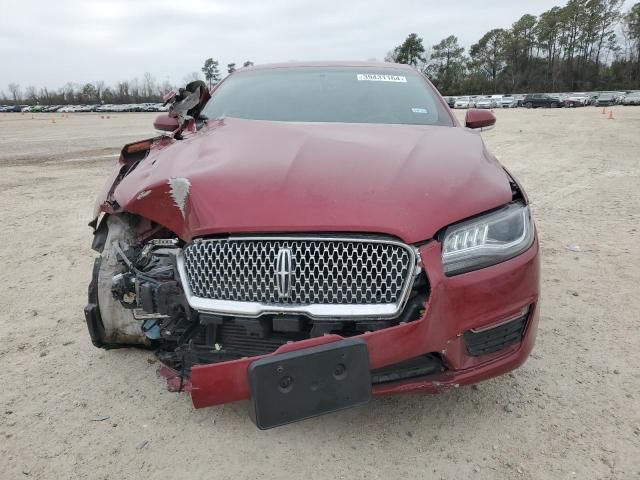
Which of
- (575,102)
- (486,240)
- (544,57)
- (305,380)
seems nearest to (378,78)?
(486,240)

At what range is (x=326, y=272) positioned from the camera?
1924mm

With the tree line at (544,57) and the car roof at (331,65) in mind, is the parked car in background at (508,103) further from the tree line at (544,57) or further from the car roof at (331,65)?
the car roof at (331,65)

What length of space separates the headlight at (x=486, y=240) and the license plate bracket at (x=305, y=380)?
486mm

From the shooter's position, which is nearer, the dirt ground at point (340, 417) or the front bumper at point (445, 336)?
the front bumper at point (445, 336)

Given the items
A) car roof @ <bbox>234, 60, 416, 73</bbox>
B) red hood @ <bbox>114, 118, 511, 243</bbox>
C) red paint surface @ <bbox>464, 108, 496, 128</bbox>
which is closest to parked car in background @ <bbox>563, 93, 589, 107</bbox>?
car roof @ <bbox>234, 60, 416, 73</bbox>

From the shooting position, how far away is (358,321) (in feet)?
6.32

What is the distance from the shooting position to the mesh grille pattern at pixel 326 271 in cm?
192

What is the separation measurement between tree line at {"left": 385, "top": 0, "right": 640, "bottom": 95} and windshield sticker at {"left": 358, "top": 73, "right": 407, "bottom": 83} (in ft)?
263

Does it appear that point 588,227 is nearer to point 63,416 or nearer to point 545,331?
point 545,331

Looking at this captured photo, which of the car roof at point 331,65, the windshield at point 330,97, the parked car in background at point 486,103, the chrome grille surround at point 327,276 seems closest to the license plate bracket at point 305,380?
the chrome grille surround at point 327,276

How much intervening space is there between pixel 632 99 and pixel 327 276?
5862cm

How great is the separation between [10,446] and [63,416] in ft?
0.79

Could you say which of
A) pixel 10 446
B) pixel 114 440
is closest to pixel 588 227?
pixel 114 440

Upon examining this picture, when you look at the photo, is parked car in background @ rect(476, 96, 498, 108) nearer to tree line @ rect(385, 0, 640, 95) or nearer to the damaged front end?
tree line @ rect(385, 0, 640, 95)
